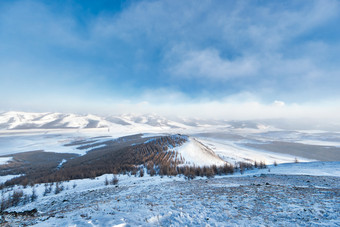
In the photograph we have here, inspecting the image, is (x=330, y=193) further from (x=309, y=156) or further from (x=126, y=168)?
(x=309, y=156)

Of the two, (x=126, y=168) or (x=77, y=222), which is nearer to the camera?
(x=77, y=222)

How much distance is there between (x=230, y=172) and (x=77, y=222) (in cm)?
2204

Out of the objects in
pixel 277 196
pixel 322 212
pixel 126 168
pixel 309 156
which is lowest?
pixel 309 156

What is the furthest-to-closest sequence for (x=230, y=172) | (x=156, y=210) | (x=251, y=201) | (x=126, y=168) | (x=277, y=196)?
(x=126, y=168), (x=230, y=172), (x=277, y=196), (x=251, y=201), (x=156, y=210)

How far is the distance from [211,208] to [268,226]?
9.13 ft

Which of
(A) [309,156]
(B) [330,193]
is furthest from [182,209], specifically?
(A) [309,156]

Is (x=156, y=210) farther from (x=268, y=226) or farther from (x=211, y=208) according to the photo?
(x=268, y=226)

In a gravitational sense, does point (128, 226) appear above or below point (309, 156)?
above

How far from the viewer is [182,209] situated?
7512 millimetres

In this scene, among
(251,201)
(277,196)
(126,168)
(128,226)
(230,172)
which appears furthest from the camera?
(126,168)

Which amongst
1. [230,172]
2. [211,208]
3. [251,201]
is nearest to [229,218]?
[211,208]

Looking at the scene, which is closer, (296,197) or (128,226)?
(128,226)

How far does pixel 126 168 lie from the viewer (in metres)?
28.9

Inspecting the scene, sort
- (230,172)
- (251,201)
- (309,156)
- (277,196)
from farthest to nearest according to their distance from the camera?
(309,156), (230,172), (277,196), (251,201)
